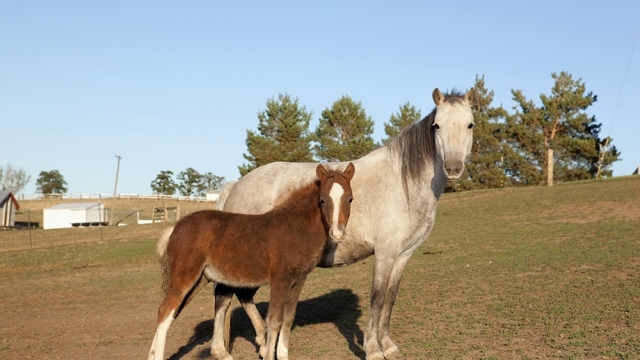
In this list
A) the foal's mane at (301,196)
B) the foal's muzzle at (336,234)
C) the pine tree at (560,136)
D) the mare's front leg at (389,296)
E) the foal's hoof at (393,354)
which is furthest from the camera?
the pine tree at (560,136)

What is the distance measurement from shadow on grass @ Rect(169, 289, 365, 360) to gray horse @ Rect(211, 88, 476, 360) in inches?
26.7

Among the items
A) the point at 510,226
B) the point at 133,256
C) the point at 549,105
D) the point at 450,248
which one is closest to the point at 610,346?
the point at 450,248

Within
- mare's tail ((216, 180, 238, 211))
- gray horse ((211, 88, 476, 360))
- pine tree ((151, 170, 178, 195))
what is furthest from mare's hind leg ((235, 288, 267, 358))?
pine tree ((151, 170, 178, 195))

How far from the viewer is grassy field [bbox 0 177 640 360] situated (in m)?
9.41

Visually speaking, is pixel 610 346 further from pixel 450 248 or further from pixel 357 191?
pixel 450 248

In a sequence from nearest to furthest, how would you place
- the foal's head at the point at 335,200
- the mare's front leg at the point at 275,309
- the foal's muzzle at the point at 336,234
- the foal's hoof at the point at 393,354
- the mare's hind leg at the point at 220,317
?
the foal's muzzle at the point at 336,234
the foal's head at the point at 335,200
the mare's front leg at the point at 275,309
the foal's hoof at the point at 393,354
the mare's hind leg at the point at 220,317

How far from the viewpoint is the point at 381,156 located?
9.35m

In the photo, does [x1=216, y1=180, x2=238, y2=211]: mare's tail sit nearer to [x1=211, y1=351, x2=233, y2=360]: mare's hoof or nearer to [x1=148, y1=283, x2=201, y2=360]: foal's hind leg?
[x1=211, y1=351, x2=233, y2=360]: mare's hoof

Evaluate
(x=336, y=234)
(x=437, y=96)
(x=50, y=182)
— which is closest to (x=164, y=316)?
(x=336, y=234)

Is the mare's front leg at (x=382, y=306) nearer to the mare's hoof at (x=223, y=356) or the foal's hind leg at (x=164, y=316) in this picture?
the mare's hoof at (x=223, y=356)

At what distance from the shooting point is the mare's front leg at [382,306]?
8.55m

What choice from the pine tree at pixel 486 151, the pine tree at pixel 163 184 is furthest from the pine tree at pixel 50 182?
the pine tree at pixel 486 151

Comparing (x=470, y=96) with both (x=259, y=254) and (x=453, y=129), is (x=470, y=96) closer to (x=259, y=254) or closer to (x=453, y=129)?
(x=453, y=129)

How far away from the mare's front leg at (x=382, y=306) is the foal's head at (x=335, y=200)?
4.48 ft
